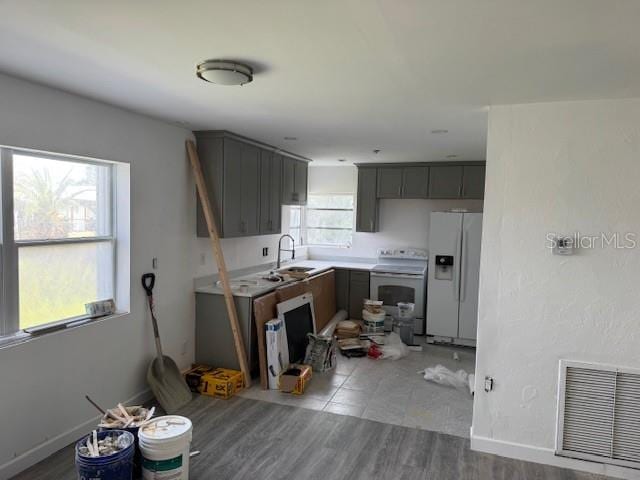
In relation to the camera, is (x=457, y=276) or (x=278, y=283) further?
(x=457, y=276)

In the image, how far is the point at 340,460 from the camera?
9.08 feet

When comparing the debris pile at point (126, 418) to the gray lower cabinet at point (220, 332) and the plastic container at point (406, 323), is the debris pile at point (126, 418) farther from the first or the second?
the plastic container at point (406, 323)

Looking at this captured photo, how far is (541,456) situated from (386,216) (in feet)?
13.3

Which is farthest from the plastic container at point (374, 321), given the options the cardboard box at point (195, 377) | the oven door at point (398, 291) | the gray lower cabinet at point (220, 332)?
the cardboard box at point (195, 377)

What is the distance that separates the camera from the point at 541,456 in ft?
9.16

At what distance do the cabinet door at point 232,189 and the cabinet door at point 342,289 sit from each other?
2.17 metres

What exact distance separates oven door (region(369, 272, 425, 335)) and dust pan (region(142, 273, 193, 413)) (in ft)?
9.72

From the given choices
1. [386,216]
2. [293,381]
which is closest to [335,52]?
[293,381]

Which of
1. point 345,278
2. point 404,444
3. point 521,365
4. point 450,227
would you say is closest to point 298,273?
point 345,278

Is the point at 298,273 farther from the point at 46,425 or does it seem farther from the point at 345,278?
the point at 46,425

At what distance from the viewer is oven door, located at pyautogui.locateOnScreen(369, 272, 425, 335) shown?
5566 mm

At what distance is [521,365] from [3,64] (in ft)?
11.8

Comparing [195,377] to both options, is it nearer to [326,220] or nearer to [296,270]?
[296,270]

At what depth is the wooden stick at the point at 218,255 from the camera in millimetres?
3842
